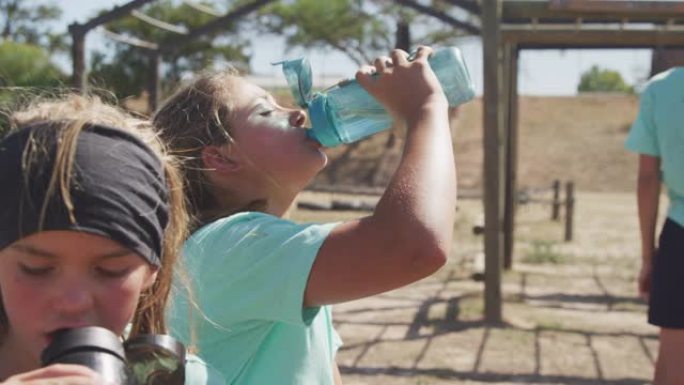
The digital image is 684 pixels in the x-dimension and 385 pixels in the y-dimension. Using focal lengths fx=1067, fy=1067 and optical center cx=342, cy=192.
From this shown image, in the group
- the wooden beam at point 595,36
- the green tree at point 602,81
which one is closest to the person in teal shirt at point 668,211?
the wooden beam at point 595,36

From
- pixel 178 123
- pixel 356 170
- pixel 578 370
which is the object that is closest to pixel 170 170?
pixel 178 123

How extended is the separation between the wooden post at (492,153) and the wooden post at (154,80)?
382cm

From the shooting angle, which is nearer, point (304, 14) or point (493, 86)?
point (493, 86)

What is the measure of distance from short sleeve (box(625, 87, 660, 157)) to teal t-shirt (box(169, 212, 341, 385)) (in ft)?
7.86

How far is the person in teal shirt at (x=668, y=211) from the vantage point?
3881mm

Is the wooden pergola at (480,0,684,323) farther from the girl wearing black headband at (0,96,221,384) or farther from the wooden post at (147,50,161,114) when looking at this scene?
the girl wearing black headband at (0,96,221,384)

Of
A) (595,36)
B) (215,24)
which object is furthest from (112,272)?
(215,24)

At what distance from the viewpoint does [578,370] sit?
6574mm

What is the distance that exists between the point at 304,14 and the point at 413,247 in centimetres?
3617

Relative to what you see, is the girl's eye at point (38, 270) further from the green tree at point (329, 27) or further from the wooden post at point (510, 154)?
the green tree at point (329, 27)

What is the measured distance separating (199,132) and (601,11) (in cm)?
580

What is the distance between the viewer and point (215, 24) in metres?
10.4

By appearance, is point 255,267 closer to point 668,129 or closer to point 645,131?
point 668,129

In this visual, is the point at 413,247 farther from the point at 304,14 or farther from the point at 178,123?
the point at 304,14
